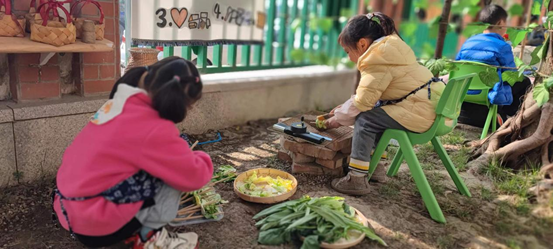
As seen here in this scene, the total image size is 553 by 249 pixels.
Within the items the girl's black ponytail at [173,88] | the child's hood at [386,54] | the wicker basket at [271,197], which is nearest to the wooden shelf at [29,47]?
the girl's black ponytail at [173,88]

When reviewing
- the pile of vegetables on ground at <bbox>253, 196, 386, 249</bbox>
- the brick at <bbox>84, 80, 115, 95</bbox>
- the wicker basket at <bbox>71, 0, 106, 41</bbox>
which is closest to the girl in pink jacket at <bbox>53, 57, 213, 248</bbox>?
the pile of vegetables on ground at <bbox>253, 196, 386, 249</bbox>

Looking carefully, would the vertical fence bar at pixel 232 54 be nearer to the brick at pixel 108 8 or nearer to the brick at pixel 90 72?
the brick at pixel 108 8

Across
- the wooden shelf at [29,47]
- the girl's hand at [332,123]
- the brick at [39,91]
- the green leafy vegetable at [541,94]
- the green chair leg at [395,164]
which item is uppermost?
the wooden shelf at [29,47]

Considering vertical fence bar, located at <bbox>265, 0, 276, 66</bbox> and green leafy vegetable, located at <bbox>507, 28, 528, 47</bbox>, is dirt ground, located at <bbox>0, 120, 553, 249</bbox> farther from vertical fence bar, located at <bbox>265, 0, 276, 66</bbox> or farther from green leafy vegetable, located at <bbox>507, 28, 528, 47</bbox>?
vertical fence bar, located at <bbox>265, 0, 276, 66</bbox>

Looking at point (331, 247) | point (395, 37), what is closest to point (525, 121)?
point (395, 37)

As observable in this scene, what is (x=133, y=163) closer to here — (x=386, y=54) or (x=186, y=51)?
(x=386, y=54)

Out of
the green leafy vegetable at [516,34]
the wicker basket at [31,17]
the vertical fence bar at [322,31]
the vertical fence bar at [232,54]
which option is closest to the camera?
the wicker basket at [31,17]

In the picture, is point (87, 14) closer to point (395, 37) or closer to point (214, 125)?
point (214, 125)

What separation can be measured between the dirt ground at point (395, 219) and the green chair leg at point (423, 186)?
0.22ft

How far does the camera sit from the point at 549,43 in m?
3.81

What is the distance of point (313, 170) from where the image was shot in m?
3.74

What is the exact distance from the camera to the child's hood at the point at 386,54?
3145mm

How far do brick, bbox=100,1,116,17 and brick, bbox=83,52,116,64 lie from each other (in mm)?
342

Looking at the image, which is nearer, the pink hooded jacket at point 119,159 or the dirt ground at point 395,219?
the pink hooded jacket at point 119,159
